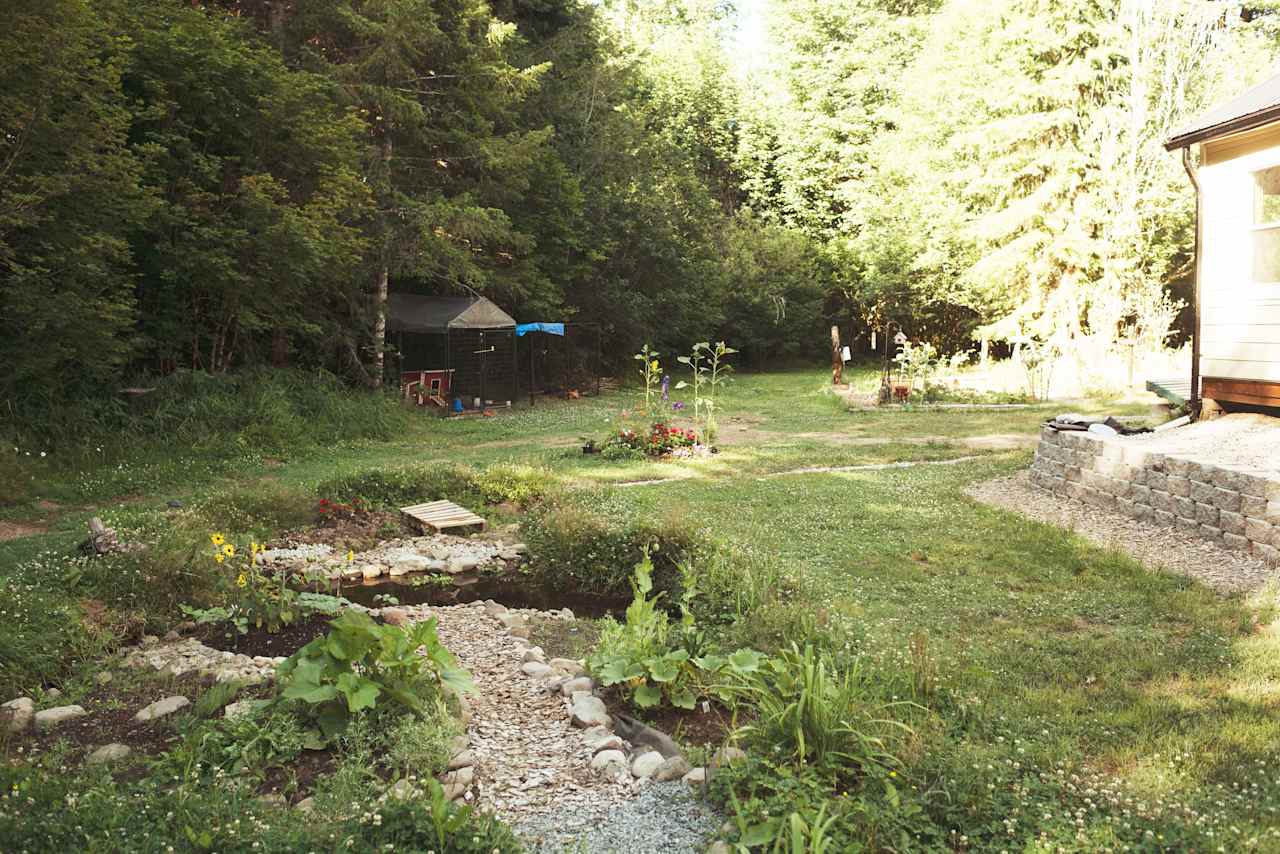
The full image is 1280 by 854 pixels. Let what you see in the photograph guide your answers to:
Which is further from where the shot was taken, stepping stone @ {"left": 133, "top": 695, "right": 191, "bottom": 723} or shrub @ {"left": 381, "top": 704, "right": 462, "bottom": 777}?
stepping stone @ {"left": 133, "top": 695, "right": 191, "bottom": 723}

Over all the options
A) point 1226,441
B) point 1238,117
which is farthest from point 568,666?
point 1238,117

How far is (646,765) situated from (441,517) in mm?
4601

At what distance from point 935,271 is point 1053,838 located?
23.5m

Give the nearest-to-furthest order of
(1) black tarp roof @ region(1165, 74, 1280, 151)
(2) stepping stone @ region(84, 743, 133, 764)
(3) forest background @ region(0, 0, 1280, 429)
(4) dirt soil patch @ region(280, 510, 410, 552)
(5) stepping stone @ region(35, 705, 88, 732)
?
(2) stepping stone @ region(84, 743, 133, 764) < (5) stepping stone @ region(35, 705, 88, 732) < (4) dirt soil patch @ region(280, 510, 410, 552) < (1) black tarp roof @ region(1165, 74, 1280, 151) < (3) forest background @ region(0, 0, 1280, 429)

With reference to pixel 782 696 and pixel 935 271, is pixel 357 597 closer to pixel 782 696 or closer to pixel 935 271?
pixel 782 696

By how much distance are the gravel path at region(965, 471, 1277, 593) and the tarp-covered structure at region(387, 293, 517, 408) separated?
10.7 meters

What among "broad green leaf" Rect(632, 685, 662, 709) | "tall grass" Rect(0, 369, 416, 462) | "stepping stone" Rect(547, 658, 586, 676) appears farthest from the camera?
"tall grass" Rect(0, 369, 416, 462)

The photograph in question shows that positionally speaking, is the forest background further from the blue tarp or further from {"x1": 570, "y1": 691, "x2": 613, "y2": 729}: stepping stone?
{"x1": 570, "y1": 691, "x2": 613, "y2": 729}: stepping stone

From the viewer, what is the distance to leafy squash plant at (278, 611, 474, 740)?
3.49m

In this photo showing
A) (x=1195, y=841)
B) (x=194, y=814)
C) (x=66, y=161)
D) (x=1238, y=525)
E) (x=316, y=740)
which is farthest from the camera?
(x=66, y=161)

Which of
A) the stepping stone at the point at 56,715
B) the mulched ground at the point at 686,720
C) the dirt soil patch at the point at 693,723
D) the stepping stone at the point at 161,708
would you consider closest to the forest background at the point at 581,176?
the stepping stone at the point at 56,715

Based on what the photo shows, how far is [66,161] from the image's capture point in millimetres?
9352

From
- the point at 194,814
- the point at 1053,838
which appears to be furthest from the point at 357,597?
the point at 1053,838

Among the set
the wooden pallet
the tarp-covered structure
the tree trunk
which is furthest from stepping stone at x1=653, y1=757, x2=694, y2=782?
the tarp-covered structure
